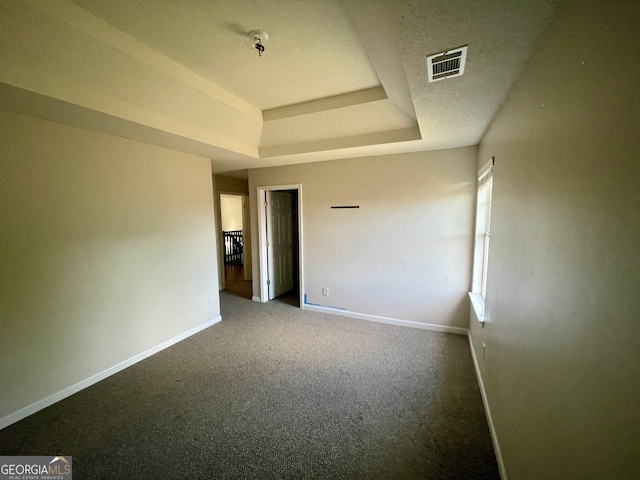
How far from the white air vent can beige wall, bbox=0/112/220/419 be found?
276 cm

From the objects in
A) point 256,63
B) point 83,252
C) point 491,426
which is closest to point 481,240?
point 491,426

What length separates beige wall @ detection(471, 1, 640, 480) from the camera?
1.95ft

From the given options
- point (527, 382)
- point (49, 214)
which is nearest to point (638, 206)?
point (527, 382)

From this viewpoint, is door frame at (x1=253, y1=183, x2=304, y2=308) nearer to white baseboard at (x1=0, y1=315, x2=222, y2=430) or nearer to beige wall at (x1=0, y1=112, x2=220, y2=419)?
beige wall at (x1=0, y1=112, x2=220, y2=419)

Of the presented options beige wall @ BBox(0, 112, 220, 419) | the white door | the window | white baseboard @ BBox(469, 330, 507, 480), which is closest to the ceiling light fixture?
beige wall @ BBox(0, 112, 220, 419)

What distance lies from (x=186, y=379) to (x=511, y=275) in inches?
109

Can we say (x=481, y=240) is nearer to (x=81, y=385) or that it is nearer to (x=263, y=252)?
(x=263, y=252)

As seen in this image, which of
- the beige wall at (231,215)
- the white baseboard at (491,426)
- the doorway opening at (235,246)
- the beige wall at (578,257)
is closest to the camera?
the beige wall at (578,257)

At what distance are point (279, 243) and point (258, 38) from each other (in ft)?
11.4

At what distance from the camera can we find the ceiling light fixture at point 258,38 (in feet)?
5.12

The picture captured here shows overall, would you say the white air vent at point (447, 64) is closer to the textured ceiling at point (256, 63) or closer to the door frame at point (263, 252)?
the textured ceiling at point (256, 63)

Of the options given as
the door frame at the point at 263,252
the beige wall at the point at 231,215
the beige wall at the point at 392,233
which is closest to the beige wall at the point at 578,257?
the beige wall at the point at 392,233

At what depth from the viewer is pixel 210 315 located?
3.62 metres

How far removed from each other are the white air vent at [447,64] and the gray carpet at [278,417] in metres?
2.30
